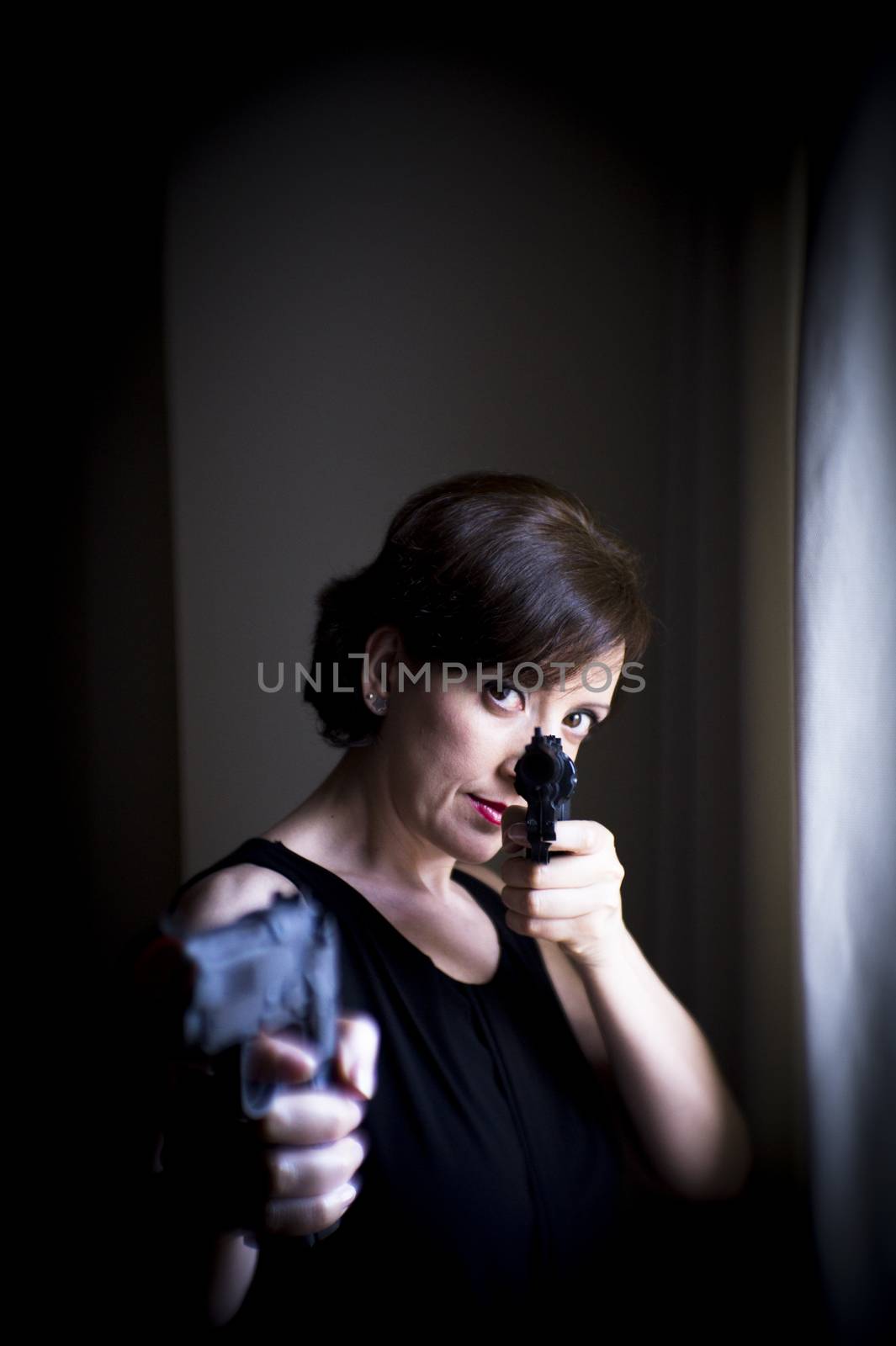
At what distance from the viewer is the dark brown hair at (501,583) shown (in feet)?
2.88

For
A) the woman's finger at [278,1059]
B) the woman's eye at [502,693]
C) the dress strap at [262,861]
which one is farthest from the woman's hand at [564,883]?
the woman's finger at [278,1059]

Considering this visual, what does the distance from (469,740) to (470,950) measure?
1.00ft

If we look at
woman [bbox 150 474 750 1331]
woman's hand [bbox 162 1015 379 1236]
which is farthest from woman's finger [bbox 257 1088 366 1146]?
woman [bbox 150 474 750 1331]

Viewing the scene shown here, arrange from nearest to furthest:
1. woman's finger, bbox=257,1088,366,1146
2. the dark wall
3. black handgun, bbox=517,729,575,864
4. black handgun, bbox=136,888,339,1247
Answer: black handgun, bbox=136,888,339,1247 < woman's finger, bbox=257,1088,366,1146 < black handgun, bbox=517,729,575,864 < the dark wall

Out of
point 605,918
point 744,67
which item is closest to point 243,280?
point 744,67

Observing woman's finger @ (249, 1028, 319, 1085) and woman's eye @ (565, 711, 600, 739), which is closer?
woman's finger @ (249, 1028, 319, 1085)

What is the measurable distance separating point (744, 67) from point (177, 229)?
1001mm

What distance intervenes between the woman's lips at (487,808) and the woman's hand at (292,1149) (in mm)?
306

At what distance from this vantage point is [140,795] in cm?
163

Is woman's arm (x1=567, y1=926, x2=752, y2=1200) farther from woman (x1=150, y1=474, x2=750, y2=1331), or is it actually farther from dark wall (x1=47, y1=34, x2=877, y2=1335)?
dark wall (x1=47, y1=34, x2=877, y2=1335)

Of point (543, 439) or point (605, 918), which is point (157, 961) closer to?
point (605, 918)

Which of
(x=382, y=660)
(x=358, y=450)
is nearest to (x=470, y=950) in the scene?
(x=382, y=660)

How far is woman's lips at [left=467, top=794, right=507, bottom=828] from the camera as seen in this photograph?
93cm

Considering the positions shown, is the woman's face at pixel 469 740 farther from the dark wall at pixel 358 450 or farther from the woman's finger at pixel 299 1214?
the dark wall at pixel 358 450
